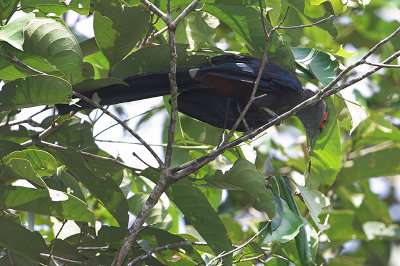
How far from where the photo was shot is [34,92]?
2.35 metres

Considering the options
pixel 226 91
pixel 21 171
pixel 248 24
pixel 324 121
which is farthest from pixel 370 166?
pixel 21 171

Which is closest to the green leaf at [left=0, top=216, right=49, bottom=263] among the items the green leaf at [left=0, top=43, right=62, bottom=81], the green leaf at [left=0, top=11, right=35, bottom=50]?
the green leaf at [left=0, top=43, right=62, bottom=81]

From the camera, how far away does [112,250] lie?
9.01ft

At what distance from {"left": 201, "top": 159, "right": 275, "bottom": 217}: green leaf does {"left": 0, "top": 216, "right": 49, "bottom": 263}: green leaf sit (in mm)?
836

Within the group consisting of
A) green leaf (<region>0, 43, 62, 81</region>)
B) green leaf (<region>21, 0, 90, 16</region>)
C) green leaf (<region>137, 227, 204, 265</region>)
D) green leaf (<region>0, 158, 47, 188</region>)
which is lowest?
green leaf (<region>137, 227, 204, 265</region>)

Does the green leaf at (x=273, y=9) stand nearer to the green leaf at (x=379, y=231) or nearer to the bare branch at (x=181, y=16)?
the bare branch at (x=181, y=16)

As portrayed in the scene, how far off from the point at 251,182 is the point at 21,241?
988 mm

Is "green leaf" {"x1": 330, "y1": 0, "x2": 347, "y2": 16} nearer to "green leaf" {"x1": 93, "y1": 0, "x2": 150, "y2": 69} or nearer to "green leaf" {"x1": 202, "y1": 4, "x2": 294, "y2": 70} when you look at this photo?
"green leaf" {"x1": 202, "y1": 4, "x2": 294, "y2": 70}

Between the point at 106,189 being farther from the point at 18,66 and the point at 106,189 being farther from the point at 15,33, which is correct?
the point at 15,33

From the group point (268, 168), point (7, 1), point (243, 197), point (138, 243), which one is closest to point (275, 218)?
point (138, 243)

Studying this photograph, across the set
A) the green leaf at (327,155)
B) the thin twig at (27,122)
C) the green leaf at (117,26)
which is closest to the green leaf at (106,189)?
the thin twig at (27,122)

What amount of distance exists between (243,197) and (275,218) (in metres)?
2.27

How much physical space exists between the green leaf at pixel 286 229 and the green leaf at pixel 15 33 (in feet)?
4.14

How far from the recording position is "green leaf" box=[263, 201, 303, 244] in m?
2.44
